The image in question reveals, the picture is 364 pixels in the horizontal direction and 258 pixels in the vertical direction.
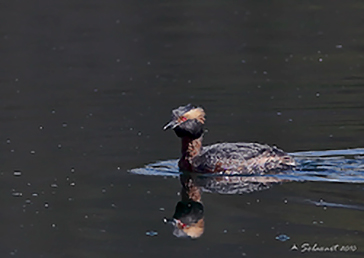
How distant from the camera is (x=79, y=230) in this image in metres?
10.2

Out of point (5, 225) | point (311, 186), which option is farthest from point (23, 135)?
point (311, 186)

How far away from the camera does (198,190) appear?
38.8 feet

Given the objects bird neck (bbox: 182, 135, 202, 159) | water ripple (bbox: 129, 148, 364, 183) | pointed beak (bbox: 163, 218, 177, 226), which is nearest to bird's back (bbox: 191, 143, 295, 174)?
water ripple (bbox: 129, 148, 364, 183)

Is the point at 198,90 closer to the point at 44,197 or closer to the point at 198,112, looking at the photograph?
the point at 198,112

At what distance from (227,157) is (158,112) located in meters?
3.90

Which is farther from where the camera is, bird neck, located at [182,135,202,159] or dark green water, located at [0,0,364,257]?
bird neck, located at [182,135,202,159]

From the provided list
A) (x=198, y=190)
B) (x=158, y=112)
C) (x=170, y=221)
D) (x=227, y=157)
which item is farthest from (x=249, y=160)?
(x=158, y=112)

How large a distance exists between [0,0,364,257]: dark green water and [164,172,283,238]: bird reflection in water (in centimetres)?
13

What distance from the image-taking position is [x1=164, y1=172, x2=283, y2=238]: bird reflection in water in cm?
1033

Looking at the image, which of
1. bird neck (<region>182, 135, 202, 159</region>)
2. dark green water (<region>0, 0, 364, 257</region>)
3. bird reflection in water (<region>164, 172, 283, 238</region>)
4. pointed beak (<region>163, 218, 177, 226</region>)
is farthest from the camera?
bird neck (<region>182, 135, 202, 159</region>)

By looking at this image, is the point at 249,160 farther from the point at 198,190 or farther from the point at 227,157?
the point at 198,190

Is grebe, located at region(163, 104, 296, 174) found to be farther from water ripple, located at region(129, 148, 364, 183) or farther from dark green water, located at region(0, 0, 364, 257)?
dark green water, located at region(0, 0, 364, 257)

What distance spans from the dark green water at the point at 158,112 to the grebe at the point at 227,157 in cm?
66

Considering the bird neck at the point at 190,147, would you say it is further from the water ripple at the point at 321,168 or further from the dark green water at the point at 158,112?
the dark green water at the point at 158,112
